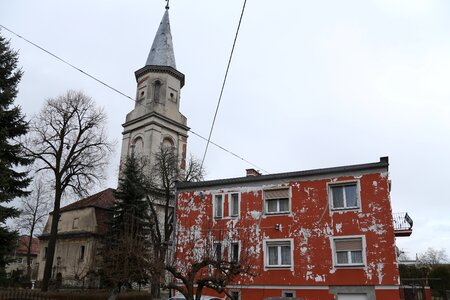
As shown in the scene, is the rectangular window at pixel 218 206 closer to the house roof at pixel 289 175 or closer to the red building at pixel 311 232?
the red building at pixel 311 232

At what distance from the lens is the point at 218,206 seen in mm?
26156

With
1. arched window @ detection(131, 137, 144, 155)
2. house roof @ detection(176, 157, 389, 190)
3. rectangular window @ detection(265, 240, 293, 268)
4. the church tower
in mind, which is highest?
the church tower

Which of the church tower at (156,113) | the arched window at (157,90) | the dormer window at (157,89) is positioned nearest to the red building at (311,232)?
the church tower at (156,113)

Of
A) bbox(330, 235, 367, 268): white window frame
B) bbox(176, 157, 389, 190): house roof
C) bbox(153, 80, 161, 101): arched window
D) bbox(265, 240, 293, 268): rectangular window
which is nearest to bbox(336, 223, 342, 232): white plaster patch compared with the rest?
bbox(330, 235, 367, 268): white window frame

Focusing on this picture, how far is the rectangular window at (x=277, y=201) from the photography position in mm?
24031

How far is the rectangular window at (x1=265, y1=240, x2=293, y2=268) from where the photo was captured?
22.9 metres

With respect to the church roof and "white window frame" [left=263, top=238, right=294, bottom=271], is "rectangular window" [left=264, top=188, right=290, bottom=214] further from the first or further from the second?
the church roof

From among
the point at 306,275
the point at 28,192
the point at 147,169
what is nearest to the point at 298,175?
the point at 306,275

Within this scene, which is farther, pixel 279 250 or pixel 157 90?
pixel 157 90

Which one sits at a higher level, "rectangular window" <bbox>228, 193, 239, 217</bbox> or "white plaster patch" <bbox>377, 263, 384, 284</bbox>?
"rectangular window" <bbox>228, 193, 239, 217</bbox>

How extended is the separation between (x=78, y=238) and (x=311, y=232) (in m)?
27.3

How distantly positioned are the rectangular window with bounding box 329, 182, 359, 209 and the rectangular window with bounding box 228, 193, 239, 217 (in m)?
5.98

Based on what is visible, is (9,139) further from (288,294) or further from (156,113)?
(156,113)

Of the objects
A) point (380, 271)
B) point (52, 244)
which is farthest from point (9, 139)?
point (380, 271)
